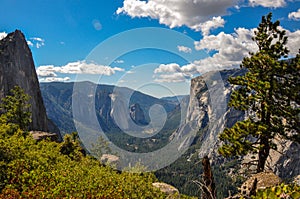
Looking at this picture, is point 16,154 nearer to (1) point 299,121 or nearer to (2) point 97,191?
(2) point 97,191

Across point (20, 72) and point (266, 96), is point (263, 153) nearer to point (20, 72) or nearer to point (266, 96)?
point (266, 96)

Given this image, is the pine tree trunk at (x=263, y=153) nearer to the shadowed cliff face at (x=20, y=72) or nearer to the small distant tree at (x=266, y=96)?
the small distant tree at (x=266, y=96)

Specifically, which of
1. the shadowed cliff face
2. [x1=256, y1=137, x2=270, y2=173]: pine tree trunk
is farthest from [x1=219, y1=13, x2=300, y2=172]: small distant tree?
the shadowed cliff face

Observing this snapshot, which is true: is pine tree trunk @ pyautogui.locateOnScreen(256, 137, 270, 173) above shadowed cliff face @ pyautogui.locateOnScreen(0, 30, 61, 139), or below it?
below

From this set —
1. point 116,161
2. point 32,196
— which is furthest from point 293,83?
point 116,161

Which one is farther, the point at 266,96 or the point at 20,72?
the point at 20,72

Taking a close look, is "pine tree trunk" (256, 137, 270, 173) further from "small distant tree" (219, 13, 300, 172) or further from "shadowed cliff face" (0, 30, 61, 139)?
"shadowed cliff face" (0, 30, 61, 139)

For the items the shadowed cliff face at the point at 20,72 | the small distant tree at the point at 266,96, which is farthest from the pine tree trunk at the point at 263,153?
the shadowed cliff face at the point at 20,72

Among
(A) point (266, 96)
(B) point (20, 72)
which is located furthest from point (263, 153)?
(B) point (20, 72)
